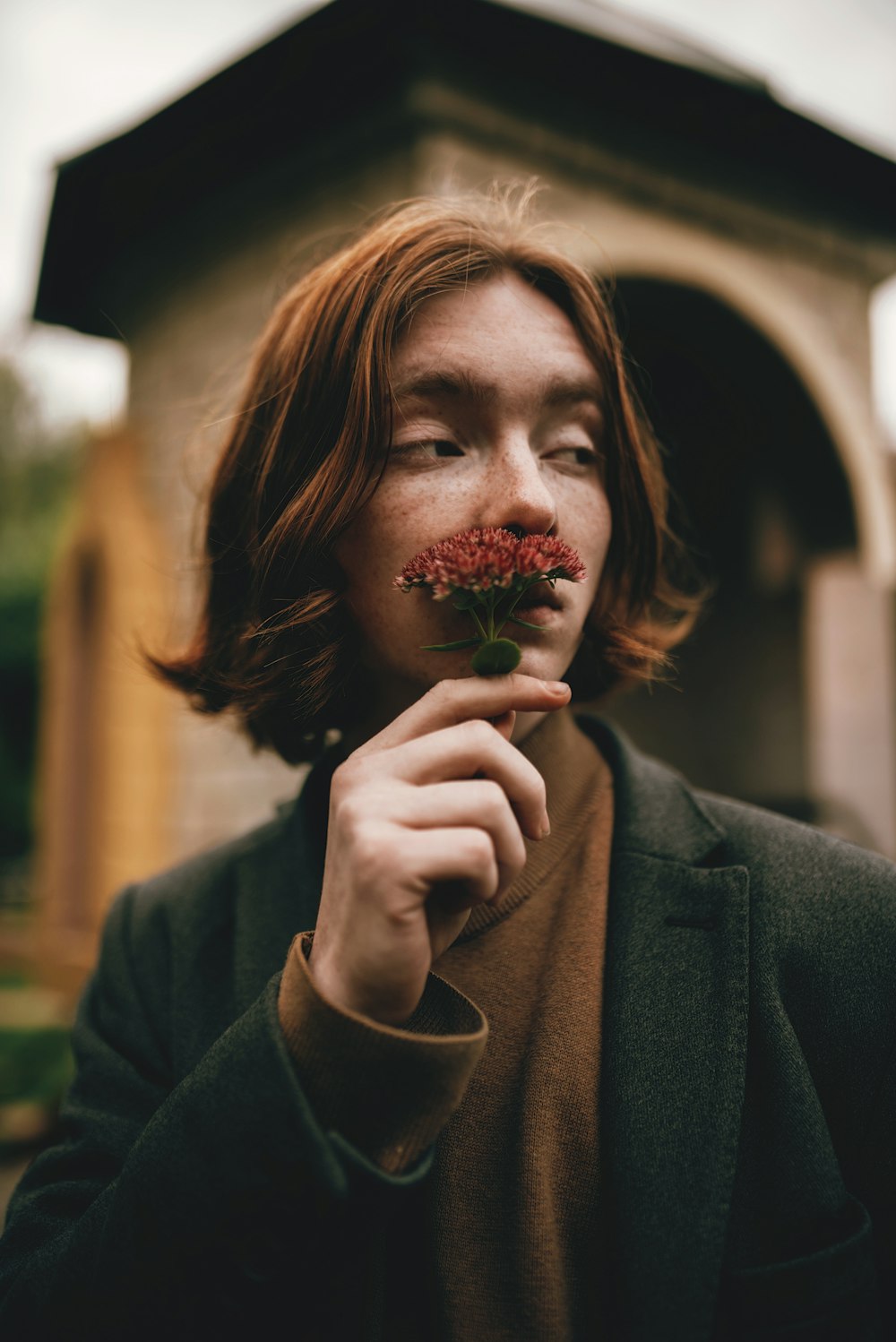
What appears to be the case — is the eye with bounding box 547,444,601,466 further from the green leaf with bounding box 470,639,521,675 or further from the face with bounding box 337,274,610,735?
the green leaf with bounding box 470,639,521,675

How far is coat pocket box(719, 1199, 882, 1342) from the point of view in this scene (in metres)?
1.13

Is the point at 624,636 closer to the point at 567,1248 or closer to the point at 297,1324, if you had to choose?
the point at 567,1248

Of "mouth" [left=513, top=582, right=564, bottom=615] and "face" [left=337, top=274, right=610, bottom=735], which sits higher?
"face" [left=337, top=274, right=610, bottom=735]

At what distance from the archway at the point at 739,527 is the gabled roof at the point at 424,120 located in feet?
2.13

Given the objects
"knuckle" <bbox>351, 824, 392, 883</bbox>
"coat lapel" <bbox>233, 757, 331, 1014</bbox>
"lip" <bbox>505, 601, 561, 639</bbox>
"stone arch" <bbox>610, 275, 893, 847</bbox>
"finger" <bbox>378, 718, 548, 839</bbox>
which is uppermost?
"stone arch" <bbox>610, 275, 893, 847</bbox>

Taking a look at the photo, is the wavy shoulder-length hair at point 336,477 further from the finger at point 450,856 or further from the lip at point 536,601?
the finger at point 450,856

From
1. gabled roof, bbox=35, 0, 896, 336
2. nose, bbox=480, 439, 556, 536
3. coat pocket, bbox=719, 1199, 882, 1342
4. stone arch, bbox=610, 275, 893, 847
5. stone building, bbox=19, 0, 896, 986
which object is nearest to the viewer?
coat pocket, bbox=719, 1199, 882, 1342

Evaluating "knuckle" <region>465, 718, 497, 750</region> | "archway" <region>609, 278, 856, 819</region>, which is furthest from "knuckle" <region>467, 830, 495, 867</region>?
"archway" <region>609, 278, 856, 819</region>

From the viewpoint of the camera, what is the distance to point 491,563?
43.4 inches

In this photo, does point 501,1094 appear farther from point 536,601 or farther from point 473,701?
point 536,601

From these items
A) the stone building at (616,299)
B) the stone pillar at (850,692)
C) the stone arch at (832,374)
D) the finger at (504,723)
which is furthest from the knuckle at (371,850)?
the stone pillar at (850,692)

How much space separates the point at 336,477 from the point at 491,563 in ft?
1.46

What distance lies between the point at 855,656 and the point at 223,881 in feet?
12.1

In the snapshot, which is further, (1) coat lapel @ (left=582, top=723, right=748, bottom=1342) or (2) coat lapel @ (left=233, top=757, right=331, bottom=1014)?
(2) coat lapel @ (left=233, top=757, right=331, bottom=1014)
